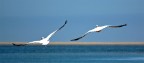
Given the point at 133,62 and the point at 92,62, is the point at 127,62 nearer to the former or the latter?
the point at 133,62

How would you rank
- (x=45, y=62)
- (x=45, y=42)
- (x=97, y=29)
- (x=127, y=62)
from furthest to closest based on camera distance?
1. (x=45, y=62)
2. (x=127, y=62)
3. (x=45, y=42)
4. (x=97, y=29)

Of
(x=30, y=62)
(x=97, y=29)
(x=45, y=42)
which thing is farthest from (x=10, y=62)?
(x=97, y=29)

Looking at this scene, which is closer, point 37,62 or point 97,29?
point 97,29

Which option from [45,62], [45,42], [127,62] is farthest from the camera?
[45,62]

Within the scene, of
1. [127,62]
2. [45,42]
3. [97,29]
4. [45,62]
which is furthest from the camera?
[45,62]

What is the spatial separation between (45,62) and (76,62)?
251cm

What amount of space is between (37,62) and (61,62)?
2789 mm

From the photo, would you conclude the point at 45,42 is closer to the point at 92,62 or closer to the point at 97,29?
the point at 97,29

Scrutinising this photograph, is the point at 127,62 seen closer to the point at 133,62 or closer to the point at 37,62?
the point at 133,62

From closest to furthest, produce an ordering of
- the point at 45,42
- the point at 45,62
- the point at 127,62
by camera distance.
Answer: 1. the point at 45,42
2. the point at 127,62
3. the point at 45,62

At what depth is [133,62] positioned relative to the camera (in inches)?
1761

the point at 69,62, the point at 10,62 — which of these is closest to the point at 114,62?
the point at 69,62

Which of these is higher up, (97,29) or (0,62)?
(0,62)

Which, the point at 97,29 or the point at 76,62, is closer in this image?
the point at 97,29
